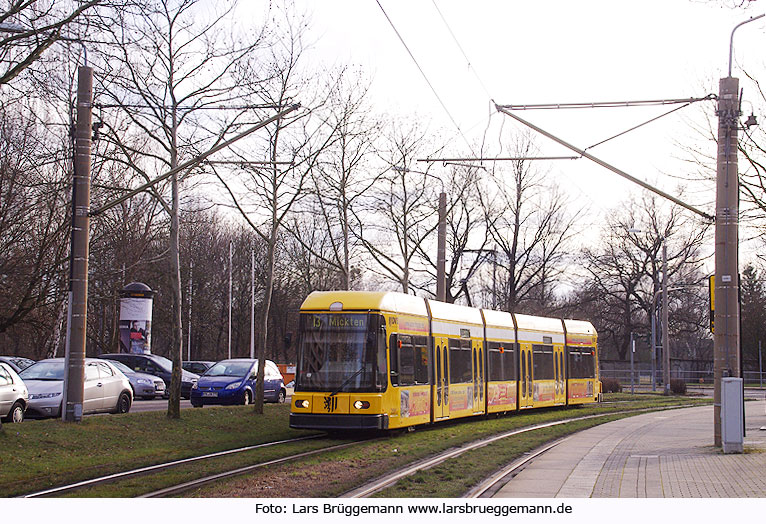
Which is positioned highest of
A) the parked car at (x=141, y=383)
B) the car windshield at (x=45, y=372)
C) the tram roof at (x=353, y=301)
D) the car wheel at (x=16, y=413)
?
the tram roof at (x=353, y=301)

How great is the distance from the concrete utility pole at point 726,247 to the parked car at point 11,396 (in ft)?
44.2

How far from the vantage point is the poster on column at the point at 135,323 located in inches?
1575

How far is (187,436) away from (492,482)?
8.32 meters

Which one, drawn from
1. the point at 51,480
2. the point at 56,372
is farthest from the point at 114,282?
the point at 51,480

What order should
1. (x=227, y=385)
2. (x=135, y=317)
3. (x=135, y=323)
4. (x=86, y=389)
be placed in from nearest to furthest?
1. (x=86, y=389)
2. (x=227, y=385)
3. (x=135, y=317)
4. (x=135, y=323)

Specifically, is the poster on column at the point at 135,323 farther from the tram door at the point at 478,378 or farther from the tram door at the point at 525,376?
the tram door at the point at 478,378

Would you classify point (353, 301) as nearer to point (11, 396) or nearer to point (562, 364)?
point (11, 396)

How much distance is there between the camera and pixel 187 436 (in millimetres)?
19328

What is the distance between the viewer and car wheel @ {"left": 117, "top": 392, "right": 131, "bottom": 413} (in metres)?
22.8

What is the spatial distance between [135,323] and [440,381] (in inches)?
843

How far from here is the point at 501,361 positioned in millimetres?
27344

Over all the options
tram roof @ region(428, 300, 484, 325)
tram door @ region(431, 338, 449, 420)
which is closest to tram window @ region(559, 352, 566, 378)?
tram roof @ region(428, 300, 484, 325)

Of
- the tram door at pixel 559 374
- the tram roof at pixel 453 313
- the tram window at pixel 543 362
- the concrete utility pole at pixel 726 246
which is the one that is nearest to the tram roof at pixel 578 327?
the tram door at pixel 559 374

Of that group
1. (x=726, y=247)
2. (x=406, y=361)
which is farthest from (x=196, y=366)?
(x=726, y=247)
